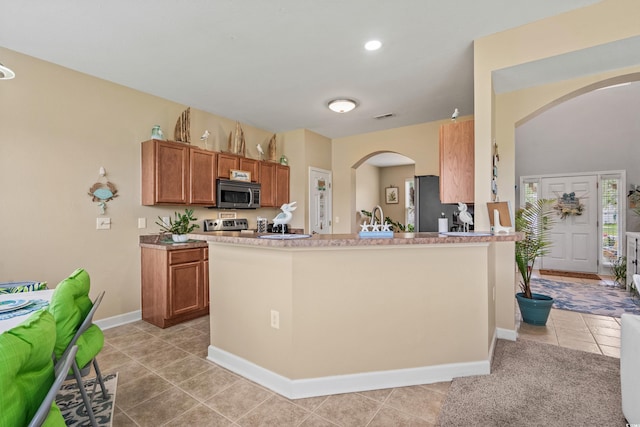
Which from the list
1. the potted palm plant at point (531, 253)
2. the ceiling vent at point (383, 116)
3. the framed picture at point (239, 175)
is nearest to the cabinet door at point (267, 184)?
the framed picture at point (239, 175)

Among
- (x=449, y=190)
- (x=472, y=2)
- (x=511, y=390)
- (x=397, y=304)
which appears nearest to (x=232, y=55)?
(x=472, y=2)

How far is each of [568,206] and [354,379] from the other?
6.50 metres

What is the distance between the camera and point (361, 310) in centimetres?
212

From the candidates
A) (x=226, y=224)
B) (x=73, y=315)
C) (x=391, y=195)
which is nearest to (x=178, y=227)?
(x=226, y=224)

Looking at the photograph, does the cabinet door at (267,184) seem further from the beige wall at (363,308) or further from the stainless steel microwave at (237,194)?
the beige wall at (363,308)

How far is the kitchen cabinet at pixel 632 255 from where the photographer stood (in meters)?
4.50

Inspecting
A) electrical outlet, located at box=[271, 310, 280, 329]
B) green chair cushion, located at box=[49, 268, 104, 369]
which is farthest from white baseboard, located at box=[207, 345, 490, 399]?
green chair cushion, located at box=[49, 268, 104, 369]

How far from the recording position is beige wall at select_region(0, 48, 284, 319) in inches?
109

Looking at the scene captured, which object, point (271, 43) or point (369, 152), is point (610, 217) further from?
point (271, 43)

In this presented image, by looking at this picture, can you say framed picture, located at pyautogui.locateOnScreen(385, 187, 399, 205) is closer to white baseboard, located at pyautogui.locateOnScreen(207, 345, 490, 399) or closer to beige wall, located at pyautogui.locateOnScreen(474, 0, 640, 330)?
beige wall, located at pyautogui.locateOnScreen(474, 0, 640, 330)

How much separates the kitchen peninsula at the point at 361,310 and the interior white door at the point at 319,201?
132 inches

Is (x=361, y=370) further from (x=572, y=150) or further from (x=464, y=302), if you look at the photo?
(x=572, y=150)

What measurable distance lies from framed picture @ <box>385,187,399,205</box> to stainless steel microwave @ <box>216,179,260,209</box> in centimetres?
565

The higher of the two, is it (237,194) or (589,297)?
(237,194)
